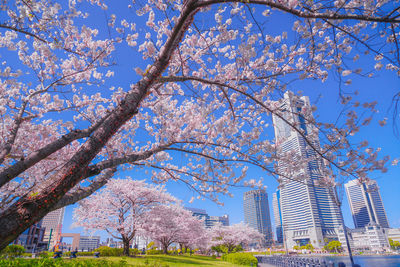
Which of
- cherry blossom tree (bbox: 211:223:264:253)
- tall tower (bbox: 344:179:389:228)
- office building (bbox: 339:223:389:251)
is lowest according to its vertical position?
office building (bbox: 339:223:389:251)

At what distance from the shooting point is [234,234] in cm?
4600

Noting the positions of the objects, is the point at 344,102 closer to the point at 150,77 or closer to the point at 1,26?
the point at 150,77

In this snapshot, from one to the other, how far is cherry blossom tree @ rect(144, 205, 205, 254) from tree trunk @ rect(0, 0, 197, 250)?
687 inches

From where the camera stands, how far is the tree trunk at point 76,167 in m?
2.30

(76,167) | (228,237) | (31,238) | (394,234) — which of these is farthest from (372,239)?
(76,167)

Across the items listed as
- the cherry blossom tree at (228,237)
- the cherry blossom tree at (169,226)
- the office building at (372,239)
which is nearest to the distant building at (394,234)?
the office building at (372,239)

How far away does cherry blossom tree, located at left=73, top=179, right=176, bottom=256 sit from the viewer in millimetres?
18578

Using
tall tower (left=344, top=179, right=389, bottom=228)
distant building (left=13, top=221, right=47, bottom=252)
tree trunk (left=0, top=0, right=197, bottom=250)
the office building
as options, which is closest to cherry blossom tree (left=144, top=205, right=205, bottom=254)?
tree trunk (left=0, top=0, right=197, bottom=250)

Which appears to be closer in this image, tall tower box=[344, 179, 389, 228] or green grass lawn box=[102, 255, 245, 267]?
green grass lawn box=[102, 255, 245, 267]

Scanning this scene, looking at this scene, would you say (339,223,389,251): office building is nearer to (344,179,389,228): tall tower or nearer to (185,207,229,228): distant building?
(344,179,389,228): tall tower

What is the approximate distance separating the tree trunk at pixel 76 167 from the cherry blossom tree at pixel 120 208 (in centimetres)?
1697

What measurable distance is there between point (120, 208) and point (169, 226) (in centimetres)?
754

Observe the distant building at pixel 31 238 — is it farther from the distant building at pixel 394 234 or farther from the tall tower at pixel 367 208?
the tall tower at pixel 367 208

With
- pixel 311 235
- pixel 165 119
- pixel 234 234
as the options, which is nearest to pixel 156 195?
pixel 165 119
